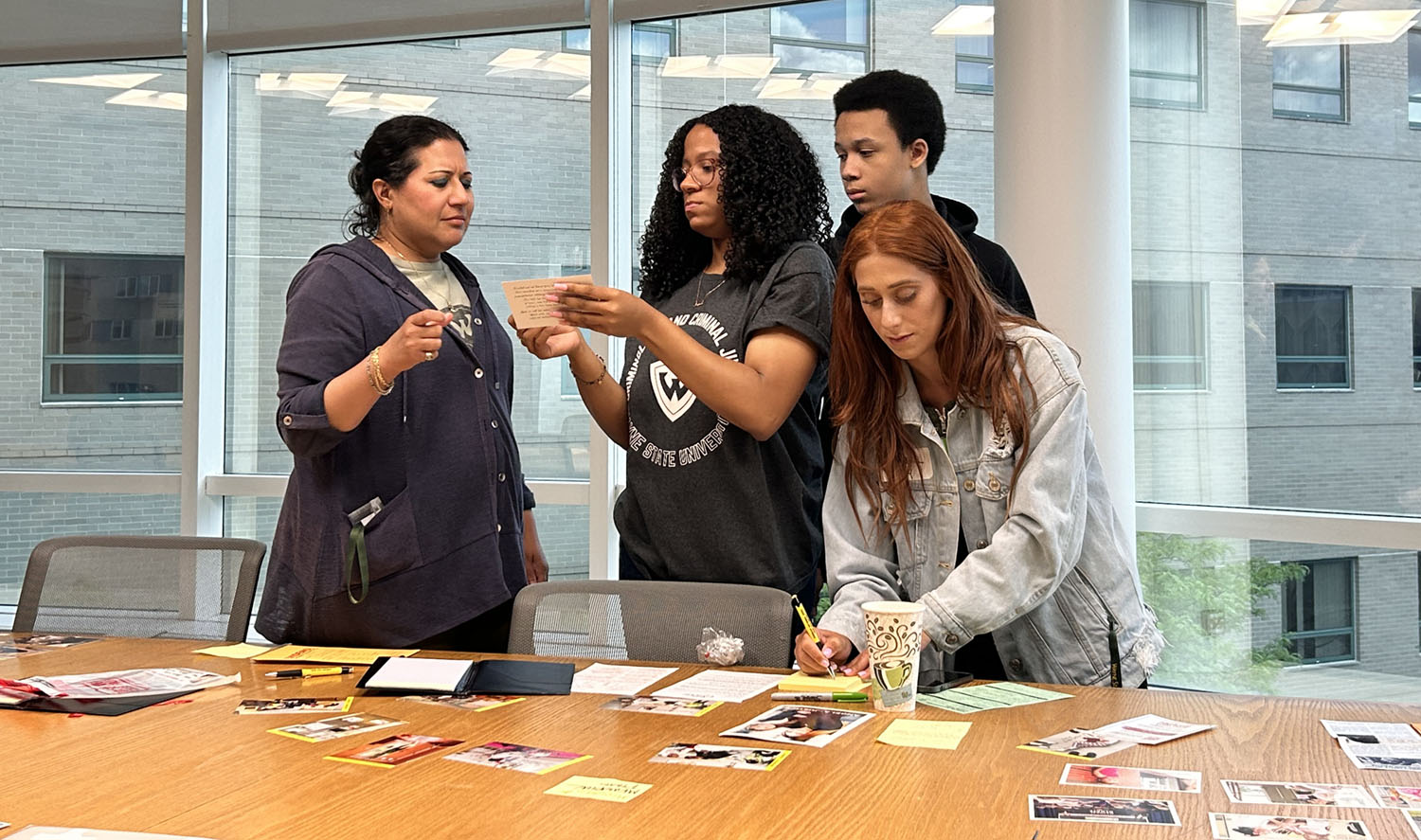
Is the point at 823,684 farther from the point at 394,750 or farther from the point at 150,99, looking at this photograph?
the point at 150,99

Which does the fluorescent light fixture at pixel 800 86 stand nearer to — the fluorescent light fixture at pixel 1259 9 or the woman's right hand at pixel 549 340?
the fluorescent light fixture at pixel 1259 9

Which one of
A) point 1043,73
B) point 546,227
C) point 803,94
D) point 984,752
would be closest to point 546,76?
point 546,227

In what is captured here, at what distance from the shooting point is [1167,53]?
4.33 meters

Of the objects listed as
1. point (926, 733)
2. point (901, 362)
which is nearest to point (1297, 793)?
point (926, 733)

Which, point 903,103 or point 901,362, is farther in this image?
point 903,103

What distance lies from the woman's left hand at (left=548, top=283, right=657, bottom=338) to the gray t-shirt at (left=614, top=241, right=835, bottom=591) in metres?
0.19

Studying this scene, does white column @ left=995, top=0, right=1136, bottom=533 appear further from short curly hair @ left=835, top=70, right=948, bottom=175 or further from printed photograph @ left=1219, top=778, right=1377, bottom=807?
printed photograph @ left=1219, top=778, right=1377, bottom=807

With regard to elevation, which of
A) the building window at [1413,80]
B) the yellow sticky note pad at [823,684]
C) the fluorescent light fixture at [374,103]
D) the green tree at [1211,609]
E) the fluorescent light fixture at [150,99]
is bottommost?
the green tree at [1211,609]

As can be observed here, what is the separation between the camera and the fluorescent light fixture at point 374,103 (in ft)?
17.4

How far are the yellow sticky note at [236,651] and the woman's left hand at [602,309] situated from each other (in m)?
0.81

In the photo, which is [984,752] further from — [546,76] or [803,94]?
[546,76]

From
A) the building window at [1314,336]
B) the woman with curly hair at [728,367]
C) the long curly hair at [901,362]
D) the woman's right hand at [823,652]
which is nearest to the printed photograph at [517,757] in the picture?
the woman's right hand at [823,652]

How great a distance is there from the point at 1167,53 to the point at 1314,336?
1.12 meters

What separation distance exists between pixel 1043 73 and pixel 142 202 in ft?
13.0
